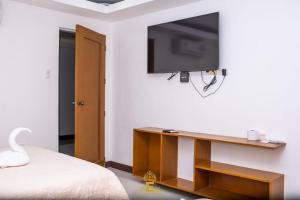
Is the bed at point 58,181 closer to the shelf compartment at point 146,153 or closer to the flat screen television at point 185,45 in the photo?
the shelf compartment at point 146,153

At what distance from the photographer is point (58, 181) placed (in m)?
1.73

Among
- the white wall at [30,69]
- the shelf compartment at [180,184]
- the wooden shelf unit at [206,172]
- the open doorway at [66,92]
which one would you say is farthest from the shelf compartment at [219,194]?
the open doorway at [66,92]

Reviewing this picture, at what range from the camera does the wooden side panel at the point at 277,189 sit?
2.56 metres

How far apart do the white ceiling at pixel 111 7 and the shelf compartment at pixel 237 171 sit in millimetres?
1901

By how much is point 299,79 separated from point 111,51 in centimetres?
280

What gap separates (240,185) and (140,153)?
1.31 metres

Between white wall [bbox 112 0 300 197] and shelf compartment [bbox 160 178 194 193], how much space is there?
0.42 metres

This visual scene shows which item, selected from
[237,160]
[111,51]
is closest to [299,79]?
[237,160]

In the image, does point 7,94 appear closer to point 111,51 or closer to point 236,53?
point 111,51

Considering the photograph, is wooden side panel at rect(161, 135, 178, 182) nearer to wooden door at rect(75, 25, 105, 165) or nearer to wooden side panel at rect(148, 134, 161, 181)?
wooden side panel at rect(148, 134, 161, 181)

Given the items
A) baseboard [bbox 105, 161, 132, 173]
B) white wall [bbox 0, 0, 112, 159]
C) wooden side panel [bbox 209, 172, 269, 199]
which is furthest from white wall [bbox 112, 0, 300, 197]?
white wall [bbox 0, 0, 112, 159]

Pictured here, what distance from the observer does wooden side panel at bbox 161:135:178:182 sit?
11.2 ft

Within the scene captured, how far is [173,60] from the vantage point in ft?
11.7

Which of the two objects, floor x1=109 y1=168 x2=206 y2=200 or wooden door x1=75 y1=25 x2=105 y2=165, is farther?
wooden door x1=75 y1=25 x2=105 y2=165
